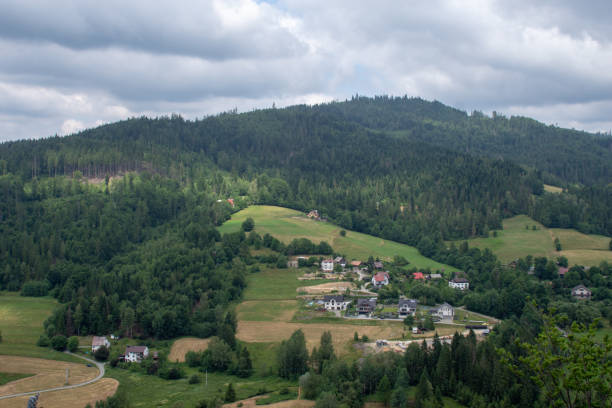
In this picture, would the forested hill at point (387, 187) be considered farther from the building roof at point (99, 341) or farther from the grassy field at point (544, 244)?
the building roof at point (99, 341)

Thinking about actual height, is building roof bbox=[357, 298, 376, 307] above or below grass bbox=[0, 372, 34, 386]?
above

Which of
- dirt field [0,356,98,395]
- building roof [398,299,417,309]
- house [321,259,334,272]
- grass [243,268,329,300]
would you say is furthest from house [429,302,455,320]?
dirt field [0,356,98,395]

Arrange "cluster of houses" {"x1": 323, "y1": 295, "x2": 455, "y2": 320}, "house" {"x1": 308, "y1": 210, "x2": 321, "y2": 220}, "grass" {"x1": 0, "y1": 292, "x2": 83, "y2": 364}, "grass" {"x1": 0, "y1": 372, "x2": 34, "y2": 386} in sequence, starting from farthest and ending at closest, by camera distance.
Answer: "house" {"x1": 308, "y1": 210, "x2": 321, "y2": 220}, "cluster of houses" {"x1": 323, "y1": 295, "x2": 455, "y2": 320}, "grass" {"x1": 0, "y1": 292, "x2": 83, "y2": 364}, "grass" {"x1": 0, "y1": 372, "x2": 34, "y2": 386}

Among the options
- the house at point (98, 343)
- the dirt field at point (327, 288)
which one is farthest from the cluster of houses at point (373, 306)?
the house at point (98, 343)

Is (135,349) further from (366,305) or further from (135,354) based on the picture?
(366,305)

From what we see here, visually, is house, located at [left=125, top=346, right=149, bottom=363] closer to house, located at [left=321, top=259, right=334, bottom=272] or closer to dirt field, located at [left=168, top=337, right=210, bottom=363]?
dirt field, located at [left=168, top=337, right=210, bottom=363]

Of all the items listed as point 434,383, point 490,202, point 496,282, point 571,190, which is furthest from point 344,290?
point 571,190

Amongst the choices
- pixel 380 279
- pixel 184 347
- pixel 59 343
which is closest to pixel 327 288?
pixel 380 279
